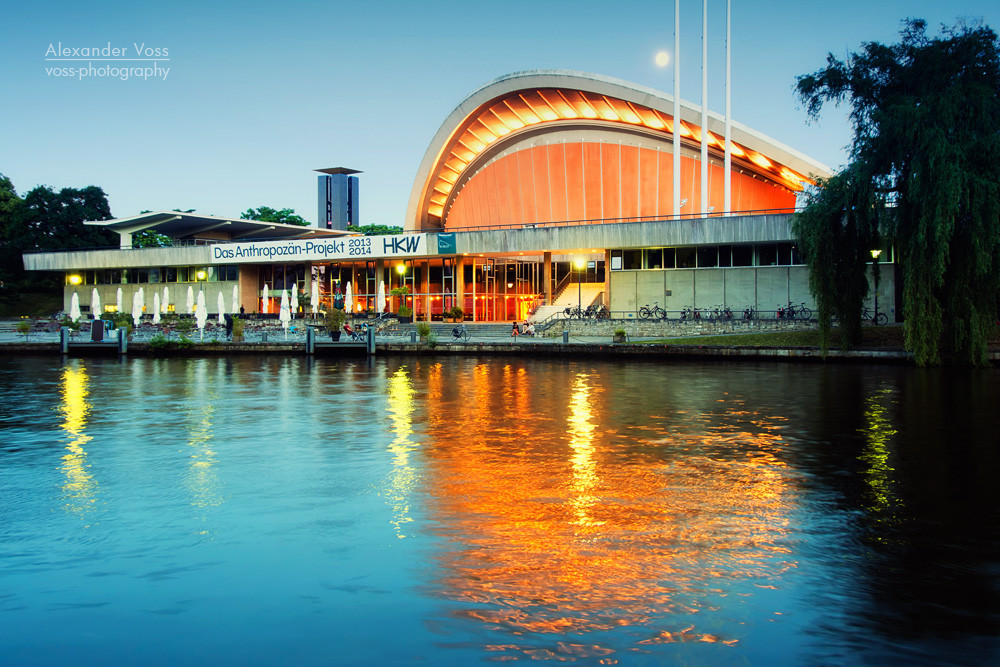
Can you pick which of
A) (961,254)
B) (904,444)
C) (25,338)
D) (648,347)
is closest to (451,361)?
(648,347)

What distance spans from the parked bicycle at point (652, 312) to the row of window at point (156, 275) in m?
33.7

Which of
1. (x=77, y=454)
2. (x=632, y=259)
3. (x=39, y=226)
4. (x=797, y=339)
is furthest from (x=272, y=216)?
(x=77, y=454)

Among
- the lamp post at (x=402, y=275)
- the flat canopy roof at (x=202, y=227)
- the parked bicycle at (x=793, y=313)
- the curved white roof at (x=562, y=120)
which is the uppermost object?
the curved white roof at (x=562, y=120)

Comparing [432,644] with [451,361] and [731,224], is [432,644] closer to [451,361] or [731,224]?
[451,361]

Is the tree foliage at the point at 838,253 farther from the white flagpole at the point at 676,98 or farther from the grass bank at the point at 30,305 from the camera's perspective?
the grass bank at the point at 30,305

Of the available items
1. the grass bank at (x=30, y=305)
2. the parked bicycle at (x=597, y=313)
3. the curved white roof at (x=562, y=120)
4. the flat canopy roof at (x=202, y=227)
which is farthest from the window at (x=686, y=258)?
the grass bank at (x=30, y=305)

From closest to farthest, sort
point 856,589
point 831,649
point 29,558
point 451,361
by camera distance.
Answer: point 831,649, point 856,589, point 29,558, point 451,361

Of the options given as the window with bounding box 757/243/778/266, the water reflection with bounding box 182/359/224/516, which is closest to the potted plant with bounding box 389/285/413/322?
the window with bounding box 757/243/778/266

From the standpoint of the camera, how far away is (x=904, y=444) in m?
12.8

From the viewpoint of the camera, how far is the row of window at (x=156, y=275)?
64625mm

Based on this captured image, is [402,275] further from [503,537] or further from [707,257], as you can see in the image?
[503,537]

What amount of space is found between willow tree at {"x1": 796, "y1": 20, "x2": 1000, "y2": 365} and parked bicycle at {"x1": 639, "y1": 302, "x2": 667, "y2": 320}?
15.8m

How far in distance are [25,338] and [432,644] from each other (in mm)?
45397

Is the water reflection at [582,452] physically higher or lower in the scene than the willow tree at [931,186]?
lower
